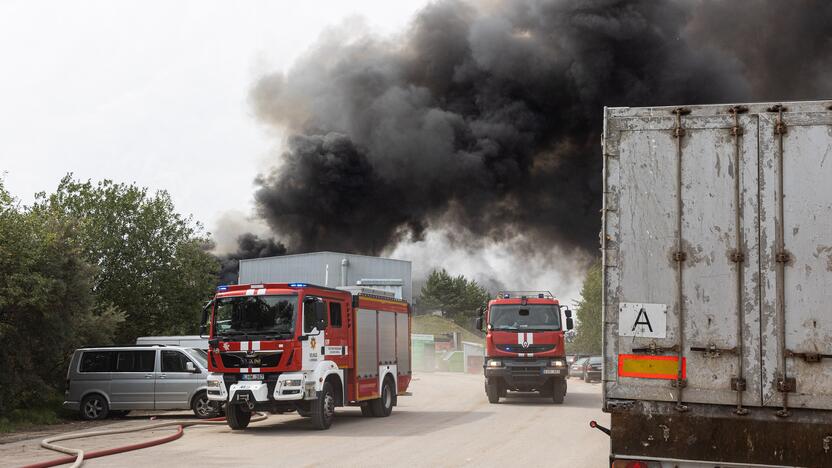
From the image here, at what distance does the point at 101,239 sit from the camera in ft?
94.8

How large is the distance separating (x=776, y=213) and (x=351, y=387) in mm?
12381

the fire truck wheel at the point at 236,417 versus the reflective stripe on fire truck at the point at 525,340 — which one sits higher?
the reflective stripe on fire truck at the point at 525,340

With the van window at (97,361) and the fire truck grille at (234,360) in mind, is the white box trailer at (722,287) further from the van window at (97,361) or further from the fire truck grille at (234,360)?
the van window at (97,361)

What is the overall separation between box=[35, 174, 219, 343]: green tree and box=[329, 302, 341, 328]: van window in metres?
13.8

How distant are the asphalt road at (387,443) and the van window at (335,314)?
204 cm

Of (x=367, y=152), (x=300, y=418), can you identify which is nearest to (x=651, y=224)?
(x=300, y=418)

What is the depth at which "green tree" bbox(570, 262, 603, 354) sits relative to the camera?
62.8 m

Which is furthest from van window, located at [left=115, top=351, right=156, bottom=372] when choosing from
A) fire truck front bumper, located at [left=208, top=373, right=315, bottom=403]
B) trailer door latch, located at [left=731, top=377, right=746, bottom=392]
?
trailer door latch, located at [left=731, top=377, right=746, bottom=392]

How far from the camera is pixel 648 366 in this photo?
248 inches

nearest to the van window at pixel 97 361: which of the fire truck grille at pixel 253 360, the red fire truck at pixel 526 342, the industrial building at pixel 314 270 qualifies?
the fire truck grille at pixel 253 360

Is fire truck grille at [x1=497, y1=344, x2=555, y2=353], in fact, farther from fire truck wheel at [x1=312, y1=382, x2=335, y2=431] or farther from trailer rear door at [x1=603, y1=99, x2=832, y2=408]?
trailer rear door at [x1=603, y1=99, x2=832, y2=408]

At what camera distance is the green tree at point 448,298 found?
110688 mm

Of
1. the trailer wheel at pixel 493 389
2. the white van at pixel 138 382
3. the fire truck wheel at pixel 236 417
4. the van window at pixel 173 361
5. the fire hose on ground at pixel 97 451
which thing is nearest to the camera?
the fire hose on ground at pixel 97 451

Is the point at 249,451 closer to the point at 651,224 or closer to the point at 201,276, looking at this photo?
the point at 651,224
